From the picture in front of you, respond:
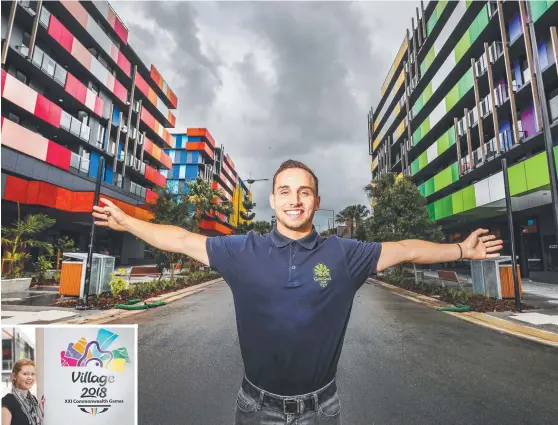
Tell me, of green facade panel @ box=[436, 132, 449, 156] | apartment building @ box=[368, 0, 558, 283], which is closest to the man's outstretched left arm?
apartment building @ box=[368, 0, 558, 283]

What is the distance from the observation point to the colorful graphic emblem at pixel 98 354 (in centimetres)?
297

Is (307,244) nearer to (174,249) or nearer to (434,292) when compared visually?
(174,249)

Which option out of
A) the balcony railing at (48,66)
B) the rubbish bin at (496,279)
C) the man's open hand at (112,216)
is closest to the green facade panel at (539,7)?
the rubbish bin at (496,279)

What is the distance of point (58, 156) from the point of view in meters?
20.7

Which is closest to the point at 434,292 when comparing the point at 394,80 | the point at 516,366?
the point at 516,366

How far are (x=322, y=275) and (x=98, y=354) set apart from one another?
7.90ft

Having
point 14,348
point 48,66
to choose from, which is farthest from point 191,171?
point 14,348

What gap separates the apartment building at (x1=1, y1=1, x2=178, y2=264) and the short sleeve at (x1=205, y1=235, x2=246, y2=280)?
34.0ft

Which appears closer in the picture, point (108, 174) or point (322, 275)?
point (322, 275)

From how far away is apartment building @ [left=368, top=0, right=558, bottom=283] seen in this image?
53.3 feet

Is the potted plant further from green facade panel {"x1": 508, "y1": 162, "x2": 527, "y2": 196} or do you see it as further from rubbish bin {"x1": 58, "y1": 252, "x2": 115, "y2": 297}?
green facade panel {"x1": 508, "y1": 162, "x2": 527, "y2": 196}

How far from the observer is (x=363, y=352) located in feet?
19.4

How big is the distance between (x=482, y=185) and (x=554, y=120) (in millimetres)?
4240

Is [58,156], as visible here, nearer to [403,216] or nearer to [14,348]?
[403,216]
